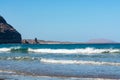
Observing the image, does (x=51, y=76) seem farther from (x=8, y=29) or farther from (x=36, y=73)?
(x=8, y=29)

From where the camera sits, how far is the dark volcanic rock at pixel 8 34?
144425mm

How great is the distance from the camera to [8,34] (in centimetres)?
14612

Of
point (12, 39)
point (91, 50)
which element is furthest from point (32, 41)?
point (91, 50)

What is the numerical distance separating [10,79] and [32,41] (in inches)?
5123

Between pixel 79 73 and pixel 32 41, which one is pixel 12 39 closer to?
pixel 32 41

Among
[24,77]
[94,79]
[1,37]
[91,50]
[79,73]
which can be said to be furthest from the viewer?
[1,37]

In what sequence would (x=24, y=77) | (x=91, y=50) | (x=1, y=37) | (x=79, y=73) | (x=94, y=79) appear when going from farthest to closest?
(x=1, y=37) → (x=91, y=50) → (x=79, y=73) → (x=24, y=77) → (x=94, y=79)

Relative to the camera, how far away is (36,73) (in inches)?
936

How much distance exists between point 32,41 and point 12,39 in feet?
25.2

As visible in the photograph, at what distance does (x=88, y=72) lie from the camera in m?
23.6

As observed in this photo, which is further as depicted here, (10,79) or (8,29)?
(8,29)

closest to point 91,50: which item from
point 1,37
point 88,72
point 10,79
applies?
point 88,72

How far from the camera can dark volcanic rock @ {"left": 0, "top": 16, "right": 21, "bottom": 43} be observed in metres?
144

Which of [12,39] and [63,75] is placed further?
[12,39]
